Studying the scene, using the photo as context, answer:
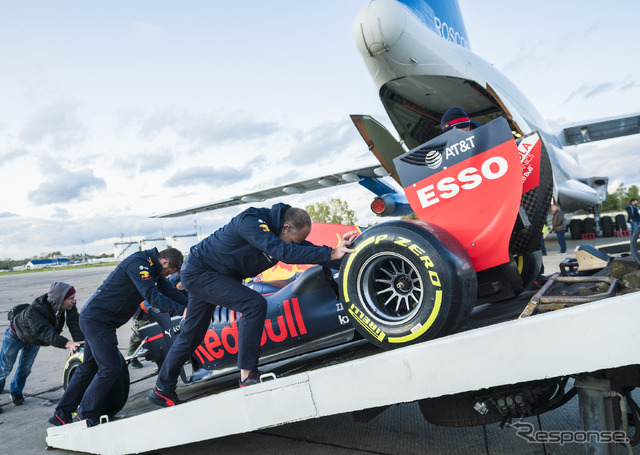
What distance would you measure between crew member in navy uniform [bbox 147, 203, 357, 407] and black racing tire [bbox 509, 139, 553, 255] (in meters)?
1.07

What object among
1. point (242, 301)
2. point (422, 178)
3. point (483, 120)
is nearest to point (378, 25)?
point (483, 120)

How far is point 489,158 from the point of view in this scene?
2250 millimetres

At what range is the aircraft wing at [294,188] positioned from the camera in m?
15.6

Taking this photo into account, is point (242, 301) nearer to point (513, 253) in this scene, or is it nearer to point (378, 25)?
point (513, 253)

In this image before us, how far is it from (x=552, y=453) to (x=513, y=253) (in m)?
1.18

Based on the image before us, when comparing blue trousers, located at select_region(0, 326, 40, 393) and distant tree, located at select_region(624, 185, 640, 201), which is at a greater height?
blue trousers, located at select_region(0, 326, 40, 393)

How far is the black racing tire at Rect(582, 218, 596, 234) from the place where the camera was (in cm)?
1725

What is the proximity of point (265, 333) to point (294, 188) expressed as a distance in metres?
15.6

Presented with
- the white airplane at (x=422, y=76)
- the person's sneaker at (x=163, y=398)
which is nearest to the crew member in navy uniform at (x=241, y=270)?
the person's sneaker at (x=163, y=398)

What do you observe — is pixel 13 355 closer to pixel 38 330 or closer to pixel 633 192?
pixel 38 330

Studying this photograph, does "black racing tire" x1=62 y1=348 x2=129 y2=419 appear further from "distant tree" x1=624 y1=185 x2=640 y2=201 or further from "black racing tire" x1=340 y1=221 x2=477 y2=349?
"distant tree" x1=624 y1=185 x2=640 y2=201

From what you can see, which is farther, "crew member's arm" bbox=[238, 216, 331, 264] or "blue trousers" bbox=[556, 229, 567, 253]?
"blue trousers" bbox=[556, 229, 567, 253]

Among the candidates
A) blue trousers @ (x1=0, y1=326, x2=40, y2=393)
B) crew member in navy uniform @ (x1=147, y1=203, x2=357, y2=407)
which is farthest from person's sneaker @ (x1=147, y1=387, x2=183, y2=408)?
blue trousers @ (x1=0, y1=326, x2=40, y2=393)

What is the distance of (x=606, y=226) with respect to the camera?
16875 mm
